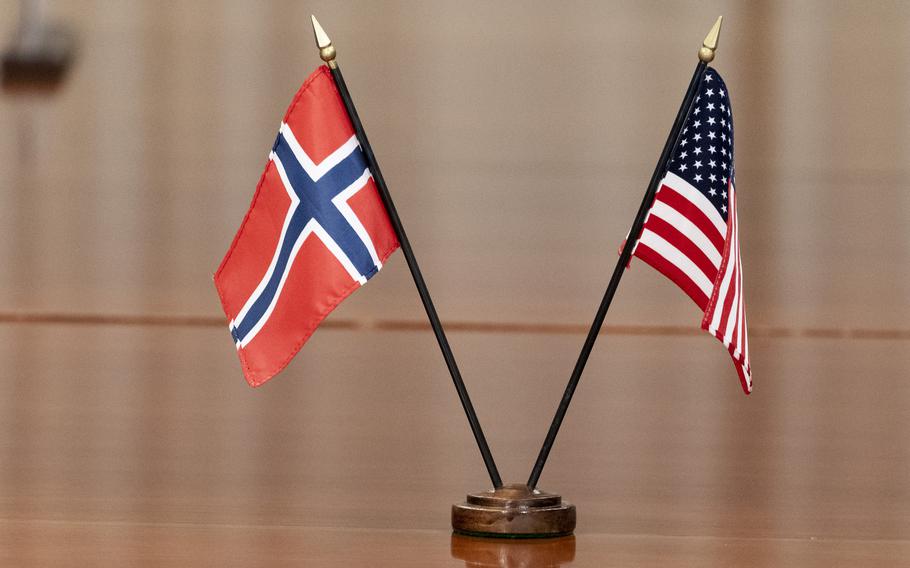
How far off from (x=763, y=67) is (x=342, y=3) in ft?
6.72

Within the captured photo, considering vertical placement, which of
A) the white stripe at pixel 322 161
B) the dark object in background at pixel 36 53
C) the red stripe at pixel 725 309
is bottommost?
the red stripe at pixel 725 309

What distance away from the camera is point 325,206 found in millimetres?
1662

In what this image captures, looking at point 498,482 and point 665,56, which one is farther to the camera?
point 665,56

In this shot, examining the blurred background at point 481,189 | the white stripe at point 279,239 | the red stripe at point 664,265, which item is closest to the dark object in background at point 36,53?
the blurred background at point 481,189

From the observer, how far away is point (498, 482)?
64.1 inches

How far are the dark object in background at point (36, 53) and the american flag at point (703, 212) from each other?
5125mm

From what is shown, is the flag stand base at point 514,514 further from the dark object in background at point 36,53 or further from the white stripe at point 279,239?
the dark object in background at point 36,53

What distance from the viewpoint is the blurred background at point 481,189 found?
3.94 meters

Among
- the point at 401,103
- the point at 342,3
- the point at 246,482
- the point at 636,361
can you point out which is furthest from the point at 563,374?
the point at 342,3

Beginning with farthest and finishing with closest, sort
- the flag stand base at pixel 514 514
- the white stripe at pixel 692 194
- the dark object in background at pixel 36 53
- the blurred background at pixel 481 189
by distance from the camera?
the dark object in background at pixel 36 53 → the blurred background at pixel 481 189 → the white stripe at pixel 692 194 → the flag stand base at pixel 514 514

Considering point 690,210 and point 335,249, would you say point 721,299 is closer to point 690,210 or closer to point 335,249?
point 690,210

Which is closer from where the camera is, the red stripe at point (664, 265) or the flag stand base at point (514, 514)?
the flag stand base at point (514, 514)

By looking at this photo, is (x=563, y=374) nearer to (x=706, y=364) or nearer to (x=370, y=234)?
(x=706, y=364)

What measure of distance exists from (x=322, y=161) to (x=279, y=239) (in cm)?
12
